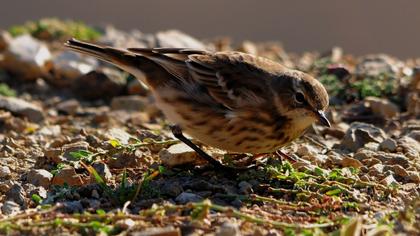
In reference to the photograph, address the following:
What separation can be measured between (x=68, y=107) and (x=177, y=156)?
10.9ft

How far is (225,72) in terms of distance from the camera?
731cm

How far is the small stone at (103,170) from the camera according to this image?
6492 mm

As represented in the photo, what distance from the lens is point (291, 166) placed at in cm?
660

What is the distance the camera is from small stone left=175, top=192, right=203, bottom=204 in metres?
5.99

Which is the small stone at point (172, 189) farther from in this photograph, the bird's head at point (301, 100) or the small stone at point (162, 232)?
the bird's head at point (301, 100)

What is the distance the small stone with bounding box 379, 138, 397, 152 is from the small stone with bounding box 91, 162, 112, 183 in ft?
7.92

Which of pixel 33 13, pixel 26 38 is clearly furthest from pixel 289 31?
pixel 26 38

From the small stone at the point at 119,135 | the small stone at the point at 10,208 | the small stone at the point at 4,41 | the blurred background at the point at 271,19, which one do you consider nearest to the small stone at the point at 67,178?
the small stone at the point at 10,208

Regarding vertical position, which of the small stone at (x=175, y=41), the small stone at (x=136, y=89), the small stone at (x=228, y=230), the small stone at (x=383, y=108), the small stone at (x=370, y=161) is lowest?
the small stone at (x=228, y=230)

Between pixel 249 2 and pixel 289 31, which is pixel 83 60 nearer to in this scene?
pixel 289 31

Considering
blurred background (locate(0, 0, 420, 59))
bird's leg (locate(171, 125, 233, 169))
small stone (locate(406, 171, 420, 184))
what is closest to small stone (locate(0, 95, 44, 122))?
bird's leg (locate(171, 125, 233, 169))

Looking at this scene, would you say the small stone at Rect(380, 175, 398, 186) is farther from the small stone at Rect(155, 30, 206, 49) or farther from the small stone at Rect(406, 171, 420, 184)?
the small stone at Rect(155, 30, 206, 49)

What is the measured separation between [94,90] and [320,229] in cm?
526

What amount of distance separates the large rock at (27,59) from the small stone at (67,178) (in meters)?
4.33
